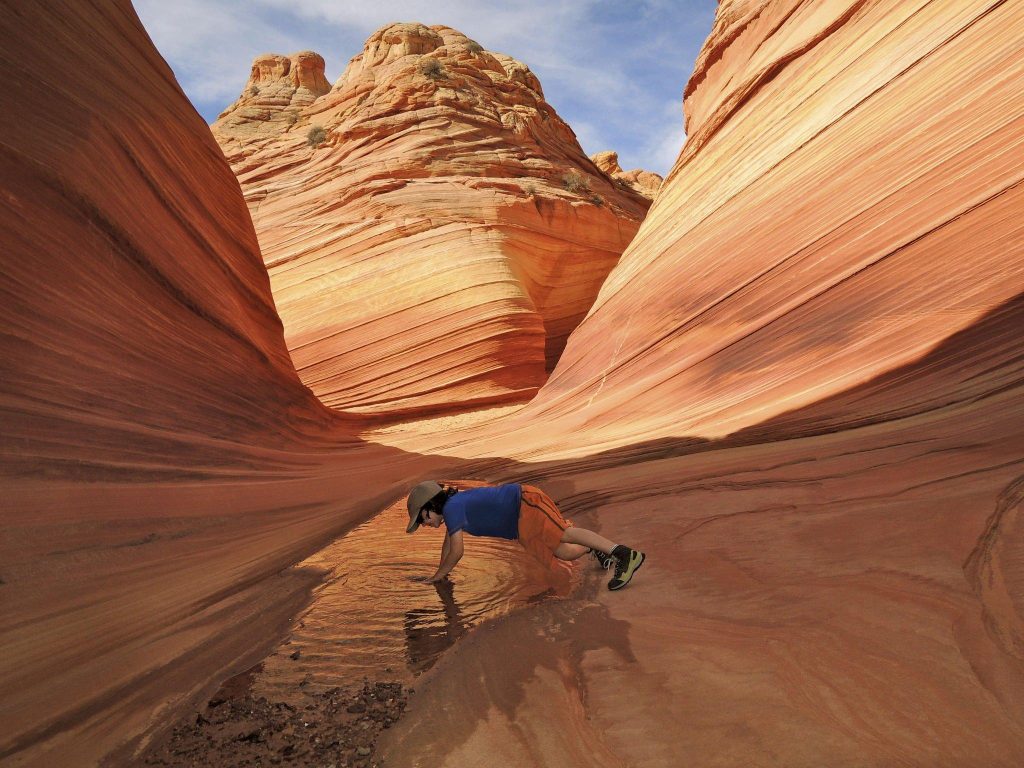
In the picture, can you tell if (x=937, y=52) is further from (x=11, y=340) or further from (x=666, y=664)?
(x=11, y=340)

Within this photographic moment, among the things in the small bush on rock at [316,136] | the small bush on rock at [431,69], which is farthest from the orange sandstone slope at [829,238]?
the small bush on rock at [316,136]

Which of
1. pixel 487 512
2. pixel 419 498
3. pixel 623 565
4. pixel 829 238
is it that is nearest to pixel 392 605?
pixel 419 498

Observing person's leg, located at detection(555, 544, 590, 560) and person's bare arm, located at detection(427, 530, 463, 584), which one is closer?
person's leg, located at detection(555, 544, 590, 560)

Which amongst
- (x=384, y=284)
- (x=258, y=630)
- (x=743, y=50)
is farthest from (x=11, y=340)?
(x=743, y=50)

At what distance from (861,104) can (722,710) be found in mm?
6833

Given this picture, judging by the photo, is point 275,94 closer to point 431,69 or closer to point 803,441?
point 431,69

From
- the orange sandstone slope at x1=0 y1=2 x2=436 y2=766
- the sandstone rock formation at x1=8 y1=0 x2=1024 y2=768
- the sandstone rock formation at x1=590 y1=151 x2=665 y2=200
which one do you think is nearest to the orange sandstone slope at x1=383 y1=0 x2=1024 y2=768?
the sandstone rock formation at x1=8 y1=0 x2=1024 y2=768

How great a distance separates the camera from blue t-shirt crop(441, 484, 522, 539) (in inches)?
122

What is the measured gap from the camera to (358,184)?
13883mm

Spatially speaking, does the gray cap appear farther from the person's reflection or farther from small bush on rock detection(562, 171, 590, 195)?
small bush on rock detection(562, 171, 590, 195)

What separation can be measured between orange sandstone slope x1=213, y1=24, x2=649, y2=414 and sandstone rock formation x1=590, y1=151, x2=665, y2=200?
1155 centimetres

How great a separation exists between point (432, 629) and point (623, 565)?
82 cm

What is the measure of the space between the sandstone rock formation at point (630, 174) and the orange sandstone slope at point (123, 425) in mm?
24415

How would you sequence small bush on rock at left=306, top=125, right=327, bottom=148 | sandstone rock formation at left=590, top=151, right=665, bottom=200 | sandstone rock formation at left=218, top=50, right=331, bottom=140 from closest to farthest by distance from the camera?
small bush on rock at left=306, top=125, right=327, bottom=148
sandstone rock formation at left=218, top=50, right=331, bottom=140
sandstone rock formation at left=590, top=151, right=665, bottom=200
